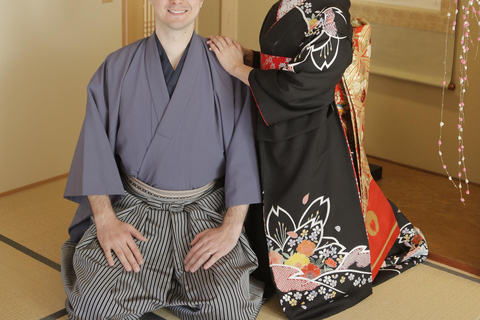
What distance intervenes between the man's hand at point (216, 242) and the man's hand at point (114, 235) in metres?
0.19

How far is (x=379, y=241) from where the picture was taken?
107 inches

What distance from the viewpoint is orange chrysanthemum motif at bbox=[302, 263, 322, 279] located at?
8.20ft

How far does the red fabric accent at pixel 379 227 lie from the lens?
106 inches

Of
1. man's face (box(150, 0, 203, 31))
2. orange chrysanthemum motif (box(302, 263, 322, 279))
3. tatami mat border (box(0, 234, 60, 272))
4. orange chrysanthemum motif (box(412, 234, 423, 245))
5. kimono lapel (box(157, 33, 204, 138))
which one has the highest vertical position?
man's face (box(150, 0, 203, 31))

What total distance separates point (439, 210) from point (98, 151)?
6.30 feet

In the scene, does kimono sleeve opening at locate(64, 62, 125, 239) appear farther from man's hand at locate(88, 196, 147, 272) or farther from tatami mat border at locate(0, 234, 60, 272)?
→ tatami mat border at locate(0, 234, 60, 272)

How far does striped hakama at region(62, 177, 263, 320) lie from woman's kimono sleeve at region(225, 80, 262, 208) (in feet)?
0.36

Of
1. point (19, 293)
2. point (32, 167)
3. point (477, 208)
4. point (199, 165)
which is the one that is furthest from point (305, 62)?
point (32, 167)

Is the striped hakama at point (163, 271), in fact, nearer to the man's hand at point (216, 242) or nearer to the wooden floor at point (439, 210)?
the man's hand at point (216, 242)

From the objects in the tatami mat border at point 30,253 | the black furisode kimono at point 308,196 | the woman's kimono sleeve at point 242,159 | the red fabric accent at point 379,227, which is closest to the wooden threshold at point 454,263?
the red fabric accent at point 379,227

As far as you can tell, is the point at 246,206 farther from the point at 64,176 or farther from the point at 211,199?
the point at 64,176

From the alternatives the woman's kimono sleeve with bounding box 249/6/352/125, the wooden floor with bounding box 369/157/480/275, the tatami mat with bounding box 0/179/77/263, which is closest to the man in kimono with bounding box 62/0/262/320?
the woman's kimono sleeve with bounding box 249/6/352/125

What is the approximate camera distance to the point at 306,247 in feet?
8.16

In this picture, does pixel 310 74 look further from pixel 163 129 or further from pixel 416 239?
pixel 416 239
